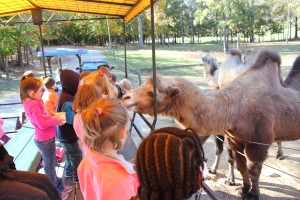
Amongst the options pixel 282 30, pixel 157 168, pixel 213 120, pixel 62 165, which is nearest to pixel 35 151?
pixel 62 165

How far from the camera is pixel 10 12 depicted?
6.16m

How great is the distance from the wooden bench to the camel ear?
6.01 feet

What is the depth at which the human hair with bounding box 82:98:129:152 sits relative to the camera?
75.9 inches

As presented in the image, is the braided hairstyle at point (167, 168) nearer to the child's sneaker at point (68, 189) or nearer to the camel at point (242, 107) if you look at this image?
the camel at point (242, 107)

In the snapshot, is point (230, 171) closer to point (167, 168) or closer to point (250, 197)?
point (250, 197)

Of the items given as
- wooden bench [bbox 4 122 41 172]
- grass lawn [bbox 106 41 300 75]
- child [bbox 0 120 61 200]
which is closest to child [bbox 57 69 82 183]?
wooden bench [bbox 4 122 41 172]

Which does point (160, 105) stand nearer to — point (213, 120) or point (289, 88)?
point (213, 120)

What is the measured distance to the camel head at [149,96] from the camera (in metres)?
3.24

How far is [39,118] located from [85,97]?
738 mm

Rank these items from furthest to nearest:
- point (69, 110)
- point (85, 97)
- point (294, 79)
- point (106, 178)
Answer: point (294, 79) → point (69, 110) → point (85, 97) → point (106, 178)

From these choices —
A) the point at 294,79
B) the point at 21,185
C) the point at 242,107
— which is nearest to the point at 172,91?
the point at 242,107

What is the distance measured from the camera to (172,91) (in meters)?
3.29

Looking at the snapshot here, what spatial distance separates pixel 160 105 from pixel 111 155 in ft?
4.84

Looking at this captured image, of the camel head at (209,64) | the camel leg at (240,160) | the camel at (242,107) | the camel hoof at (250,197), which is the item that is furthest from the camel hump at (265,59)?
the camel head at (209,64)
